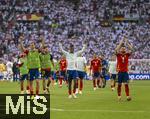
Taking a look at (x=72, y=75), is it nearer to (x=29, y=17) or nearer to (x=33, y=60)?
(x=33, y=60)

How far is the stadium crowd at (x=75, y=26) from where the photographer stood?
233ft

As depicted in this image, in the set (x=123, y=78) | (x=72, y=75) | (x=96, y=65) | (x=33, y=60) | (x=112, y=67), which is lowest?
(x=123, y=78)

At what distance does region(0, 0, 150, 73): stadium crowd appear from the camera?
233 ft

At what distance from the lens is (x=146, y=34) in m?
72.9

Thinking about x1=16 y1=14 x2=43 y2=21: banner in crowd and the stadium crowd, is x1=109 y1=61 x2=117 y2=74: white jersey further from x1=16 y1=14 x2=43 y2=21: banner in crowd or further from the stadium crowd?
x1=16 y1=14 x2=43 y2=21: banner in crowd

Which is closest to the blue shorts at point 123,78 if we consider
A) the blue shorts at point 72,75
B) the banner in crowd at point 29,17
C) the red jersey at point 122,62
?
the red jersey at point 122,62

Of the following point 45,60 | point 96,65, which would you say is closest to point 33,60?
point 45,60

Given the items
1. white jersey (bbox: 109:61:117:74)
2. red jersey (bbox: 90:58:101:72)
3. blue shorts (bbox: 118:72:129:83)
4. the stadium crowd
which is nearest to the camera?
blue shorts (bbox: 118:72:129:83)

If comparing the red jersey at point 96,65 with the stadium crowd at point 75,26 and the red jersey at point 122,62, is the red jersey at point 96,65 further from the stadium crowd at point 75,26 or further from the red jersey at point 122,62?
the stadium crowd at point 75,26

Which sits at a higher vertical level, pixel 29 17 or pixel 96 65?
A: pixel 29 17

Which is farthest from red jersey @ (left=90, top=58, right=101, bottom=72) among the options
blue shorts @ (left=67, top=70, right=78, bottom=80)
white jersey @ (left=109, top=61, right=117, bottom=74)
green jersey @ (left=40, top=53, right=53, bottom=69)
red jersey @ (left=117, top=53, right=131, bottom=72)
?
red jersey @ (left=117, top=53, right=131, bottom=72)

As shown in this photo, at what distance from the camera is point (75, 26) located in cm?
7450

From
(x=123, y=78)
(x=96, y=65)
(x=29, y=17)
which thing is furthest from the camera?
(x=29, y=17)

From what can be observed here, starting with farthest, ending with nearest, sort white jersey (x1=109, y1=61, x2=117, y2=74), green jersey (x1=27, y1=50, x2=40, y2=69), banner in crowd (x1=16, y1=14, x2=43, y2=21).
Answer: banner in crowd (x1=16, y1=14, x2=43, y2=21)
white jersey (x1=109, y1=61, x2=117, y2=74)
green jersey (x1=27, y1=50, x2=40, y2=69)
